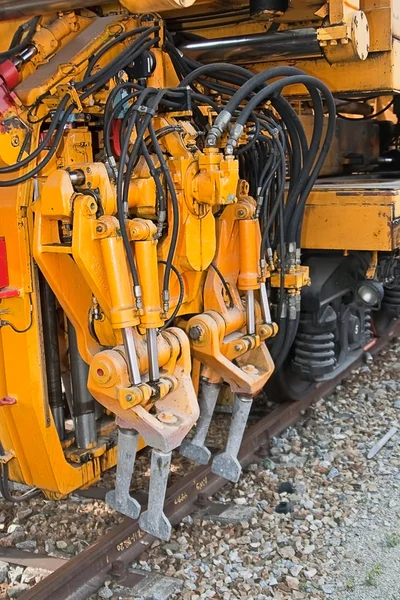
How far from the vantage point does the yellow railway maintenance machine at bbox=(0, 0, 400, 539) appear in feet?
9.55

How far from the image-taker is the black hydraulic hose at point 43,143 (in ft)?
9.32

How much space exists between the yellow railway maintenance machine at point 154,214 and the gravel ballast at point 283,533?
220mm

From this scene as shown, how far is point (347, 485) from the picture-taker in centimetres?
407

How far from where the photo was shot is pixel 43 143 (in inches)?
113

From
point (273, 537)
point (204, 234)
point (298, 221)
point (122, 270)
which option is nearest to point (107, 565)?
point (273, 537)

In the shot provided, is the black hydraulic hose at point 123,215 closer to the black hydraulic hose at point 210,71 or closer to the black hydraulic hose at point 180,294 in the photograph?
the black hydraulic hose at point 180,294

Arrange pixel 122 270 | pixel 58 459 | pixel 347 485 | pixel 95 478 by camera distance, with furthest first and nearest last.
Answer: pixel 347 485 → pixel 95 478 → pixel 58 459 → pixel 122 270

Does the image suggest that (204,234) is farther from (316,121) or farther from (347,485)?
(347,485)

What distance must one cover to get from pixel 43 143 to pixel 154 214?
1.82 ft

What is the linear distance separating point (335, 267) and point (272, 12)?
1.64m

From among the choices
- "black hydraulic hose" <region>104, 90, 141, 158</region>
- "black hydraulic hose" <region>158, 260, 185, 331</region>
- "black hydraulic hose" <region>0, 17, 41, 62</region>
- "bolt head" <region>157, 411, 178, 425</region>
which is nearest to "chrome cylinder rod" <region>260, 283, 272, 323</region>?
"black hydraulic hose" <region>158, 260, 185, 331</region>

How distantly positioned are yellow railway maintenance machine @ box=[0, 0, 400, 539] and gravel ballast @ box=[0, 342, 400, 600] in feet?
0.72

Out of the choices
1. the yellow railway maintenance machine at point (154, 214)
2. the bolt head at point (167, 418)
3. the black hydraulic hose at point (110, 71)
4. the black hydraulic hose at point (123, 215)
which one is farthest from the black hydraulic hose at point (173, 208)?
the bolt head at point (167, 418)

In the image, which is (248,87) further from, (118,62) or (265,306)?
(265,306)
